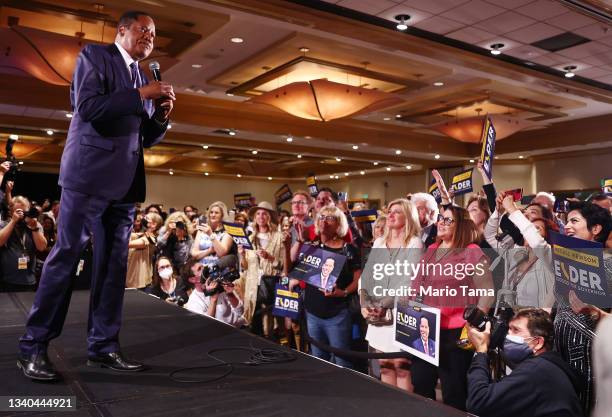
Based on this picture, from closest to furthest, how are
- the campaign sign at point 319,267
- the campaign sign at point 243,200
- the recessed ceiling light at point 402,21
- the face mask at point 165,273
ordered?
the campaign sign at point 319,267, the face mask at point 165,273, the recessed ceiling light at point 402,21, the campaign sign at point 243,200

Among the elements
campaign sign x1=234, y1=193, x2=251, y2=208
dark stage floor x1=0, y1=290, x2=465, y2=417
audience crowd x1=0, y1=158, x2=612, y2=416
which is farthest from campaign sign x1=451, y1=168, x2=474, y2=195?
campaign sign x1=234, y1=193, x2=251, y2=208

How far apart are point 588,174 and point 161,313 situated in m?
14.0

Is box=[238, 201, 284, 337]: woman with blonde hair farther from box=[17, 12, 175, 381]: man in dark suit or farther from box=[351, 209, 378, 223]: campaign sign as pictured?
box=[17, 12, 175, 381]: man in dark suit

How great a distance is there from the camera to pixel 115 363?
1.66 m

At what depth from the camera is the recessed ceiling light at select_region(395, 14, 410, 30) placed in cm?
572

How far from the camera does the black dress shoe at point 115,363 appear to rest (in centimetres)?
165

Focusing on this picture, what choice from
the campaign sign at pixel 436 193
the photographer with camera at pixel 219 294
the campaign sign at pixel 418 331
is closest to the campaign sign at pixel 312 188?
the campaign sign at pixel 436 193

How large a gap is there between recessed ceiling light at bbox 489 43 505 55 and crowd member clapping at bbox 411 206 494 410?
4.79 metres

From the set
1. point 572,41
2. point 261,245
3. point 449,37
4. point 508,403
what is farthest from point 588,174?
point 508,403

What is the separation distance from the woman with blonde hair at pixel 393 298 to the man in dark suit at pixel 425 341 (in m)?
0.30

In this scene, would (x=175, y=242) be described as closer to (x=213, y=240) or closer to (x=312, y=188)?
(x=213, y=240)

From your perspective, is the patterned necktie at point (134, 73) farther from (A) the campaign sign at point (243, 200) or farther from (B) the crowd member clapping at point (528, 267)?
(A) the campaign sign at point (243, 200)

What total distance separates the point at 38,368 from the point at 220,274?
8.43 feet

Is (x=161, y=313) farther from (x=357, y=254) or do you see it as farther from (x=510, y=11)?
(x=510, y=11)
